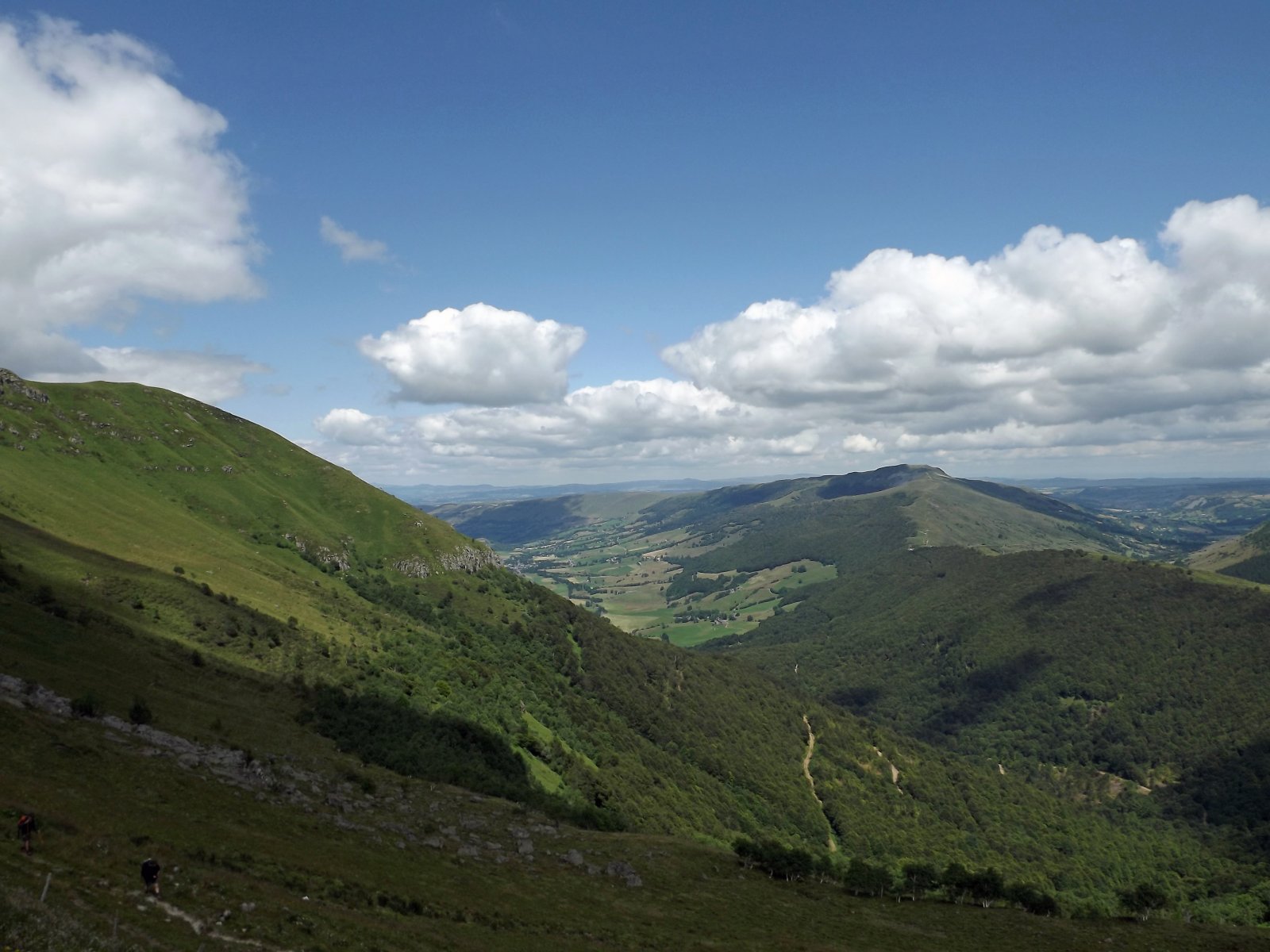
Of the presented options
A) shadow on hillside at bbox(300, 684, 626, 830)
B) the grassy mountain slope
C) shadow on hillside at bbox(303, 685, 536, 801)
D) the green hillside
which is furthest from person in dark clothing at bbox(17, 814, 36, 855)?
shadow on hillside at bbox(303, 685, 536, 801)

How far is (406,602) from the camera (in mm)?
199000

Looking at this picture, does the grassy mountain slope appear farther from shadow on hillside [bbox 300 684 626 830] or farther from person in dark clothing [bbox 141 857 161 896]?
shadow on hillside [bbox 300 684 626 830]

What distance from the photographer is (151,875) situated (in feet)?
99.5

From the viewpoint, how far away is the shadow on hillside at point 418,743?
85562 millimetres

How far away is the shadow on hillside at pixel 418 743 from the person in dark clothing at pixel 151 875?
53.8 metres

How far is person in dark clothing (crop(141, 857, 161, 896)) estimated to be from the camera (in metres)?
30.0

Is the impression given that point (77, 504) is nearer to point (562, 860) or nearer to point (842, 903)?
point (562, 860)

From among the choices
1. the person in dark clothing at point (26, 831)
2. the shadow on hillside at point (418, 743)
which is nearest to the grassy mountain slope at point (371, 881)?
the person in dark clothing at point (26, 831)

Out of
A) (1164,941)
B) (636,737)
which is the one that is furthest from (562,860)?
(636,737)

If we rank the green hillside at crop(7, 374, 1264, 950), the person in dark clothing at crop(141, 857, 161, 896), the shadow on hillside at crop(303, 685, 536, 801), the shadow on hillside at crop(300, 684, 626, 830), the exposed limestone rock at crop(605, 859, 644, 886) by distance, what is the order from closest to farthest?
the person in dark clothing at crop(141, 857, 161, 896) → the green hillside at crop(7, 374, 1264, 950) → the exposed limestone rock at crop(605, 859, 644, 886) → the shadow on hillside at crop(303, 685, 536, 801) → the shadow on hillside at crop(300, 684, 626, 830)

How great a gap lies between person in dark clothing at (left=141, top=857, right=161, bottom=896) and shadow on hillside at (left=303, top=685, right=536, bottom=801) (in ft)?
176

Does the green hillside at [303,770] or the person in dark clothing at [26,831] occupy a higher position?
the person in dark clothing at [26,831]

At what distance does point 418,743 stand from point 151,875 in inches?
2745

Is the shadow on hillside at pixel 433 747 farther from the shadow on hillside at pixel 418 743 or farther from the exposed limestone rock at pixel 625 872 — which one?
the exposed limestone rock at pixel 625 872
